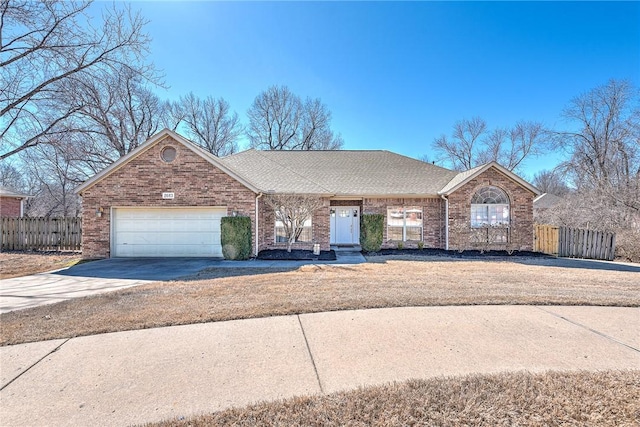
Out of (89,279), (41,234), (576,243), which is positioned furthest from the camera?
(41,234)

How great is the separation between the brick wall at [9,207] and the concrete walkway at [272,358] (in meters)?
24.1

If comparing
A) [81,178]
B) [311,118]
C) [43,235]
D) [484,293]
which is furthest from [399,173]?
[81,178]

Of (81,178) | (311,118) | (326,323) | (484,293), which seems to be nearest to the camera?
(326,323)

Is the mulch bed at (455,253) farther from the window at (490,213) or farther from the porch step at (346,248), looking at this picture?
the porch step at (346,248)

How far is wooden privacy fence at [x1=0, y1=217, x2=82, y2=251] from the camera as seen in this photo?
15.0 metres

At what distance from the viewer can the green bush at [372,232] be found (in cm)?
1433

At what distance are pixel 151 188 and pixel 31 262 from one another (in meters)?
5.56

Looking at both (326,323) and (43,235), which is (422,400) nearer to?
(326,323)

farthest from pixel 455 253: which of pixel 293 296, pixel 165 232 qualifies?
pixel 165 232

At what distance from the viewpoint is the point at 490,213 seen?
47.7ft

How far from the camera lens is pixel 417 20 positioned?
11.9 meters

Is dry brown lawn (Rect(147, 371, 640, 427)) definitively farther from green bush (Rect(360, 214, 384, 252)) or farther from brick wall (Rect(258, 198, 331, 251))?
brick wall (Rect(258, 198, 331, 251))

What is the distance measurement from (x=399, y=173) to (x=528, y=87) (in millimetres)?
8122

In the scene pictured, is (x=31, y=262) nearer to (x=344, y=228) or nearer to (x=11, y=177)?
(x=344, y=228)
